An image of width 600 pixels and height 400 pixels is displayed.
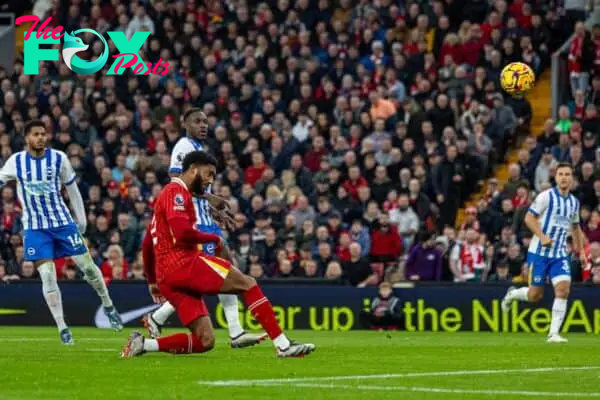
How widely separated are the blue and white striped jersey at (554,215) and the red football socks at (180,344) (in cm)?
727

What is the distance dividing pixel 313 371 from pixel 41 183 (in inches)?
241

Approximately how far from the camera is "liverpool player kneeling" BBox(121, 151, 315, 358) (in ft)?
41.9

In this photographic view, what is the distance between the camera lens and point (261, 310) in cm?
1277

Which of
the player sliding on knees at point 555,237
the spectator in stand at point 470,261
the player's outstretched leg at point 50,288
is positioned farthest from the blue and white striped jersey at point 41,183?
the spectator in stand at point 470,261

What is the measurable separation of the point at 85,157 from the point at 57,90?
2.89 metres

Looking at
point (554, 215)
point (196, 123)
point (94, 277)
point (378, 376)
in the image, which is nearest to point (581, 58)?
point (554, 215)

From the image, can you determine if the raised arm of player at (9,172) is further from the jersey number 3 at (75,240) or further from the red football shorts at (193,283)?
the red football shorts at (193,283)

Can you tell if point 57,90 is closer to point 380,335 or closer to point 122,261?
point 122,261

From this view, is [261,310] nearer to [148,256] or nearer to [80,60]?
[148,256]

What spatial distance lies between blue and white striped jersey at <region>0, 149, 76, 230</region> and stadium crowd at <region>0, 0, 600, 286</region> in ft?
27.0

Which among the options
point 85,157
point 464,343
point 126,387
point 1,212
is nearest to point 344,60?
point 85,157

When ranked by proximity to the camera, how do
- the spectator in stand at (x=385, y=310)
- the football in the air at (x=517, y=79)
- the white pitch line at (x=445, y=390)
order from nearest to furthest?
the white pitch line at (x=445, y=390)
the football in the air at (x=517, y=79)
the spectator in stand at (x=385, y=310)

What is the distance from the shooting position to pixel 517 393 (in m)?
10.2

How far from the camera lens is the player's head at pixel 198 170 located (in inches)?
506
